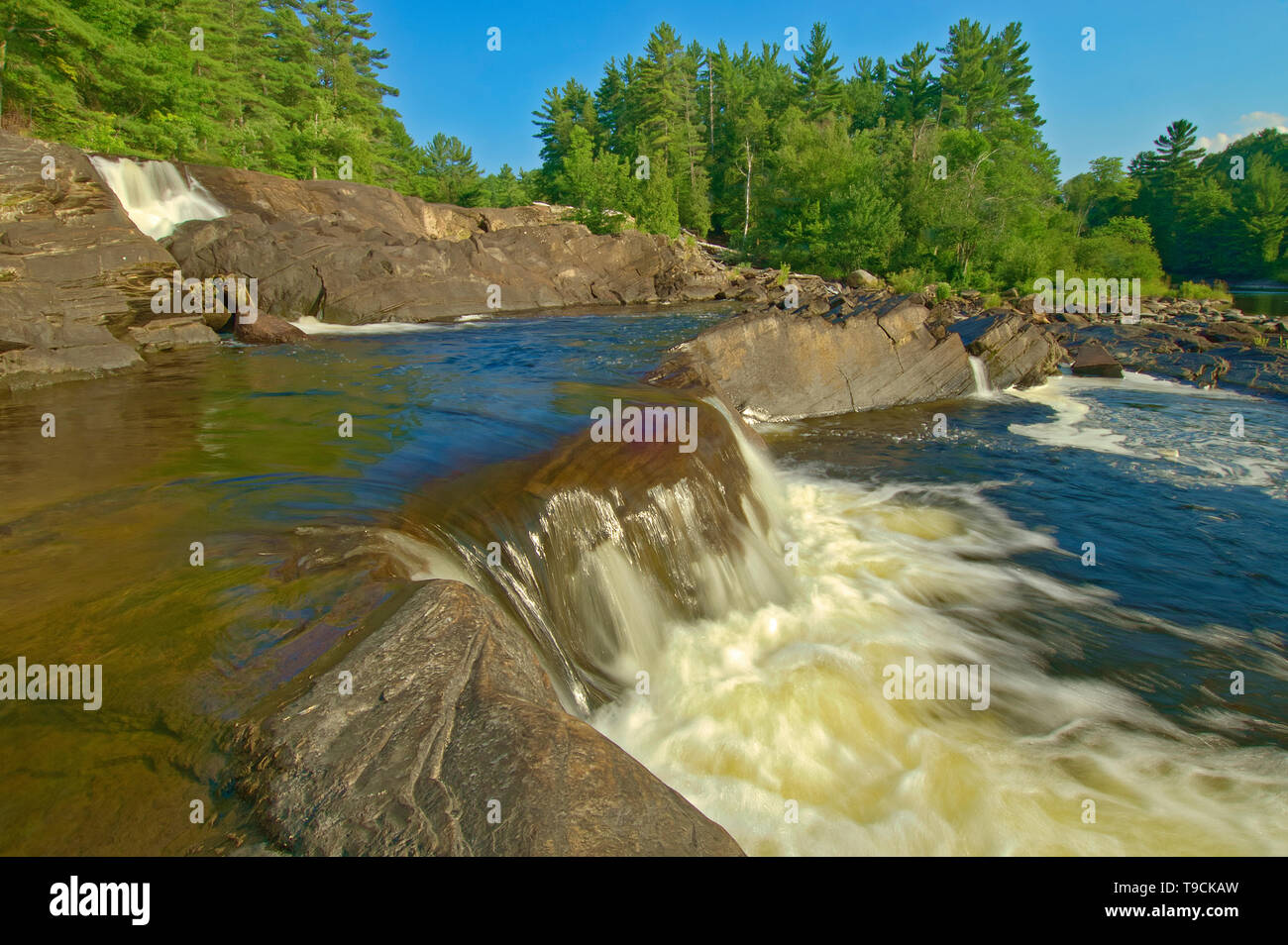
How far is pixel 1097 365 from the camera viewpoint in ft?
64.2

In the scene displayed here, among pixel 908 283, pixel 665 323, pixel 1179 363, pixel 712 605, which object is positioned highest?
pixel 908 283

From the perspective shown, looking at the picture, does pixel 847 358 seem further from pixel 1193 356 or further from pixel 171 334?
pixel 171 334

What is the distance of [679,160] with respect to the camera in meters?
65.2

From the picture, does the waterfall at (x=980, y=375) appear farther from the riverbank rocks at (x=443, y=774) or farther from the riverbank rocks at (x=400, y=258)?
the riverbank rocks at (x=400, y=258)

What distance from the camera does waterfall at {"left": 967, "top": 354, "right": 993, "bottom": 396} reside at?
16.6 metres

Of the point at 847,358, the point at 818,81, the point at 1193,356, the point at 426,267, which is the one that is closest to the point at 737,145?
the point at 818,81

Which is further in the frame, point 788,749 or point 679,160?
point 679,160

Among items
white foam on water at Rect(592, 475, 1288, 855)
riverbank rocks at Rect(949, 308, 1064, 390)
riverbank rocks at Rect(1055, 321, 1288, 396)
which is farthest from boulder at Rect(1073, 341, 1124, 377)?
white foam on water at Rect(592, 475, 1288, 855)

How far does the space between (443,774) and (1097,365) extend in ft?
73.7

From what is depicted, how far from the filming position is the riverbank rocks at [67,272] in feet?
37.2

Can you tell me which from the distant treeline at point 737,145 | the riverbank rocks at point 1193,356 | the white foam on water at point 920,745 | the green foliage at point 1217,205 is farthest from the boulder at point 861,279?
the green foliage at point 1217,205

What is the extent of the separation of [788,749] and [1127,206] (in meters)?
89.7

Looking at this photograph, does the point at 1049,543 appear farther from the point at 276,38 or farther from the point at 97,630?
the point at 276,38

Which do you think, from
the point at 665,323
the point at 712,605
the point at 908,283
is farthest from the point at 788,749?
the point at 908,283
